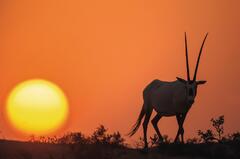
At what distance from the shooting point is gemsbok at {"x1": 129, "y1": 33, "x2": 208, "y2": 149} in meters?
24.0

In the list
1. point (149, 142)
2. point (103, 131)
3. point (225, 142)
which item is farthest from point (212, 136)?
point (103, 131)

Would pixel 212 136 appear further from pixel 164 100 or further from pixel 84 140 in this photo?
pixel 84 140

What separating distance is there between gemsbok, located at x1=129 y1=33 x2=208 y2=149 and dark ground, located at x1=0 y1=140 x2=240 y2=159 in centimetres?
192

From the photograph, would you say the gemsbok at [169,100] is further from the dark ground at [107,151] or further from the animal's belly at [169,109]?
the dark ground at [107,151]

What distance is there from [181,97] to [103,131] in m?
3.90

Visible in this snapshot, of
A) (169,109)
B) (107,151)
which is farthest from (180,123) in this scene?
(107,151)

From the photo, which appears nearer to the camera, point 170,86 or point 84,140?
point 84,140

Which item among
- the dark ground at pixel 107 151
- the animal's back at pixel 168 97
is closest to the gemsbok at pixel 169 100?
the animal's back at pixel 168 97

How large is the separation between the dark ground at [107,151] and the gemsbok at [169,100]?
6.29ft

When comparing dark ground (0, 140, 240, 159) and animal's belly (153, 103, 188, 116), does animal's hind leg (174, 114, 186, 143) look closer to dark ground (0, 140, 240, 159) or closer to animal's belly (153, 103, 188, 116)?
animal's belly (153, 103, 188, 116)

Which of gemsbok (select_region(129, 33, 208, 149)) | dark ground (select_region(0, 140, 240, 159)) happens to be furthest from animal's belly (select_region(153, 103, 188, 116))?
dark ground (select_region(0, 140, 240, 159))

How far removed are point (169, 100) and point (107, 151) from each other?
6689mm

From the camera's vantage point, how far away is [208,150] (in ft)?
68.9

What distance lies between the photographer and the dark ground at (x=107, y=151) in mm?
17844
